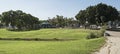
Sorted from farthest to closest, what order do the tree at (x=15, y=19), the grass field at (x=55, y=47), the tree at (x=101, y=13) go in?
the tree at (x=15, y=19) < the tree at (x=101, y=13) < the grass field at (x=55, y=47)

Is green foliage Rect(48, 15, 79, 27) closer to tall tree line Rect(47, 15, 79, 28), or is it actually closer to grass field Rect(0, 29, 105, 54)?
tall tree line Rect(47, 15, 79, 28)

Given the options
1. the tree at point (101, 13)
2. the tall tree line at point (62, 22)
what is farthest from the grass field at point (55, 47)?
the tall tree line at point (62, 22)

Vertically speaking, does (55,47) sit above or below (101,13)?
below

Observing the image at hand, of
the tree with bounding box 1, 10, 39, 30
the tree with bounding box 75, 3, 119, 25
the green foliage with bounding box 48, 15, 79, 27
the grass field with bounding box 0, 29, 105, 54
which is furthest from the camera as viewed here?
the green foliage with bounding box 48, 15, 79, 27

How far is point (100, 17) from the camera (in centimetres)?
9512

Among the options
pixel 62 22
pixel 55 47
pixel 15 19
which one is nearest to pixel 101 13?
pixel 15 19

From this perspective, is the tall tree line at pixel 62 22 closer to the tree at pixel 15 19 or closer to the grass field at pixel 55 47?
the tree at pixel 15 19

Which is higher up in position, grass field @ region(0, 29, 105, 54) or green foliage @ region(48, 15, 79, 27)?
green foliage @ region(48, 15, 79, 27)

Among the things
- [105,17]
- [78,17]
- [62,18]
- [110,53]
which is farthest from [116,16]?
[110,53]

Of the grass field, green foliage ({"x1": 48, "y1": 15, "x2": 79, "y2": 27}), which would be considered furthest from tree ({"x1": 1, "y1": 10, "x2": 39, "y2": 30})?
the grass field

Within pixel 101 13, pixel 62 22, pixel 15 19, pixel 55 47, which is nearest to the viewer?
pixel 55 47

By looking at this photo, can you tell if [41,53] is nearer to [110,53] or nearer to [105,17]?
[110,53]

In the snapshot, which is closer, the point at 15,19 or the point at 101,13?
the point at 101,13

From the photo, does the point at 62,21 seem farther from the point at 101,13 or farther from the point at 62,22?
the point at 101,13
